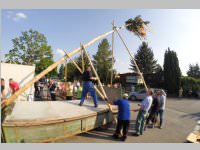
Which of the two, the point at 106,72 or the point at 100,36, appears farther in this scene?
the point at 106,72

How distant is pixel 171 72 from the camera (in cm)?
2903

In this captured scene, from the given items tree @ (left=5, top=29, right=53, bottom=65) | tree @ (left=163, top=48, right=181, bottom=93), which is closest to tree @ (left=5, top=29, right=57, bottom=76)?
tree @ (left=5, top=29, right=53, bottom=65)

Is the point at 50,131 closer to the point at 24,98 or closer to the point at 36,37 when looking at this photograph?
the point at 24,98

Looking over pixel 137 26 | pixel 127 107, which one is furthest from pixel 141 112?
pixel 137 26

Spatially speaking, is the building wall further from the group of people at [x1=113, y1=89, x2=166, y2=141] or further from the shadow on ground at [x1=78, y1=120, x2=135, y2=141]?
the group of people at [x1=113, y1=89, x2=166, y2=141]

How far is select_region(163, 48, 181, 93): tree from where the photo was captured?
28266mm

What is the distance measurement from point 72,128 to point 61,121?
58cm

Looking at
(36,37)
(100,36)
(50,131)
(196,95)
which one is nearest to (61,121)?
(50,131)

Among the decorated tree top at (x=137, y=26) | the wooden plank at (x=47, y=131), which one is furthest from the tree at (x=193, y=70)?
the wooden plank at (x=47, y=131)

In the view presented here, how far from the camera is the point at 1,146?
505 cm

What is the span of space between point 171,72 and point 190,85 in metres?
3.47

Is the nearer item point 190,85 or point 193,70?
point 190,85

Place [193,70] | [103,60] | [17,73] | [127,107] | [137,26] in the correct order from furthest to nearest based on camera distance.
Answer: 1. [193,70]
2. [103,60]
3. [17,73]
4. [137,26]
5. [127,107]

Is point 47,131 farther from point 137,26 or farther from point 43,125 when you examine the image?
point 137,26
